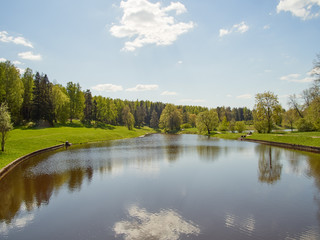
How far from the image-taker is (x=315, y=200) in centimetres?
1409

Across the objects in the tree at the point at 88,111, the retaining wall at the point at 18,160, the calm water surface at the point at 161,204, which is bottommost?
the calm water surface at the point at 161,204

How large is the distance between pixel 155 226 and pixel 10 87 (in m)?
65.1

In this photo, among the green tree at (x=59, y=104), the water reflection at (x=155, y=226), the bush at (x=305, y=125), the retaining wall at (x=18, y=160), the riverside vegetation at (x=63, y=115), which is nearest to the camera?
the water reflection at (x=155, y=226)

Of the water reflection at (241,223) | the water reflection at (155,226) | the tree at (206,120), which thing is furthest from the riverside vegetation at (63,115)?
the water reflection at (241,223)

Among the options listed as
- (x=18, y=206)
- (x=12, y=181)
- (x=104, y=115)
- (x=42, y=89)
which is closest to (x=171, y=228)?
(x=18, y=206)

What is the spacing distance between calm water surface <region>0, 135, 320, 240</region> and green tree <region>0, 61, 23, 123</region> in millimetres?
45327

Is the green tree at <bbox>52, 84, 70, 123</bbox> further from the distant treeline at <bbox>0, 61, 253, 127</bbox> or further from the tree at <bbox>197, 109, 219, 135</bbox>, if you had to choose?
the tree at <bbox>197, 109, 219, 135</bbox>

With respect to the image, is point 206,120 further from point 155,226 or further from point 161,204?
point 155,226

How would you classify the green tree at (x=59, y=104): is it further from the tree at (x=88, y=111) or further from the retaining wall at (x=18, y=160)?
the retaining wall at (x=18, y=160)

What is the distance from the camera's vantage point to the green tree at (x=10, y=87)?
56.3 metres

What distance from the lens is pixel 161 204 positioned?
13344mm

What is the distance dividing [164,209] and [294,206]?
27.8 ft

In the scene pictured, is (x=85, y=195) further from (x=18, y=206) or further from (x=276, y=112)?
(x=276, y=112)

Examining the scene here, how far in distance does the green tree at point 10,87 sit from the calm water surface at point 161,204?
1785 inches
